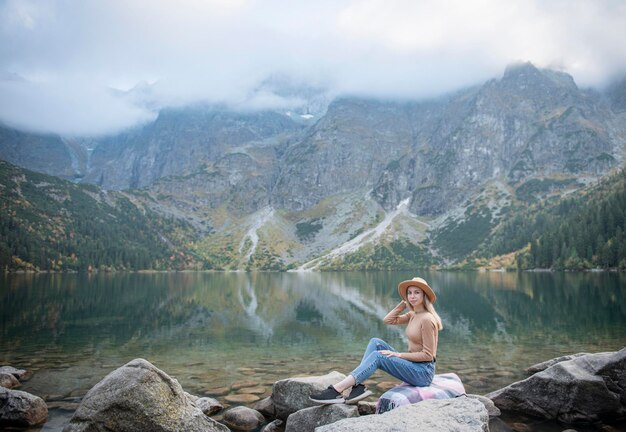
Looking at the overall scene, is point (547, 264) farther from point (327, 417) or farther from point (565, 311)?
point (327, 417)

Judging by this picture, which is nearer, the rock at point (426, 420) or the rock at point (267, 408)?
the rock at point (426, 420)

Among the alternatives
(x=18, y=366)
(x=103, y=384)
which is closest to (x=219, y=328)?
(x=18, y=366)

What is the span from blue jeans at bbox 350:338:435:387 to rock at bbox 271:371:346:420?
12.1ft

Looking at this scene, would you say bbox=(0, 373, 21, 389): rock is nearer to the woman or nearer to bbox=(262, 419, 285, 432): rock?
bbox=(262, 419, 285, 432): rock

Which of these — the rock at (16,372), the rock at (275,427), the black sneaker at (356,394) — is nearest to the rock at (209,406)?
the rock at (275,427)

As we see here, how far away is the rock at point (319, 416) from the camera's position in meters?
11.6

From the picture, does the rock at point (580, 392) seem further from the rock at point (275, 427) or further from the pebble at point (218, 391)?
the pebble at point (218, 391)

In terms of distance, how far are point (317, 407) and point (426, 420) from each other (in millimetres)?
4189

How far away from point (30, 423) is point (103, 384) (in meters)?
5.32

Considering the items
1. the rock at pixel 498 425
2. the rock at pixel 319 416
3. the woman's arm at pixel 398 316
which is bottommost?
the rock at pixel 498 425

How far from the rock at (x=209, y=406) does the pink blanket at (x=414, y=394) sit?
7.60m

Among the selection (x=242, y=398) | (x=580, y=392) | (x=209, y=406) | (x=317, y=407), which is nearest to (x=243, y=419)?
(x=209, y=406)

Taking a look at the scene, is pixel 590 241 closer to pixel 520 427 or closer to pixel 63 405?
pixel 520 427

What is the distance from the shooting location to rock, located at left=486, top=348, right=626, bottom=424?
13914 millimetres
